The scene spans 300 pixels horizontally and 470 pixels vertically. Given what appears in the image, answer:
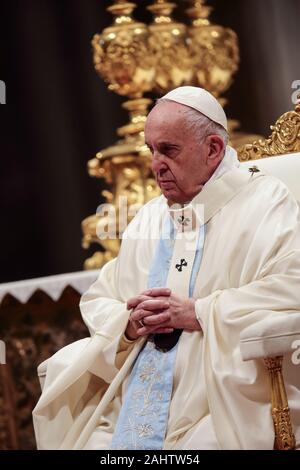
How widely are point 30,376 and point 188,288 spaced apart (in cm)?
308

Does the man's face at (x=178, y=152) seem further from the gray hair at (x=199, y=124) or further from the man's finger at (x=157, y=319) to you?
the man's finger at (x=157, y=319)

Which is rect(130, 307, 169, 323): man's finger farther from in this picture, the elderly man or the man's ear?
the man's ear

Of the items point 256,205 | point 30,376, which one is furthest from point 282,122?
point 30,376

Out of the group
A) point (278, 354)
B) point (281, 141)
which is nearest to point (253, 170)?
point (281, 141)

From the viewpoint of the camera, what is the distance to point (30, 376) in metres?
7.30

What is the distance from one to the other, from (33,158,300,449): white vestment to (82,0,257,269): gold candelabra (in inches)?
120

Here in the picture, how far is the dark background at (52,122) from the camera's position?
993 centimetres

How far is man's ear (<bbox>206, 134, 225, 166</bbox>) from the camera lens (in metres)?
4.46

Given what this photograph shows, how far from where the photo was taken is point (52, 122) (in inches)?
398

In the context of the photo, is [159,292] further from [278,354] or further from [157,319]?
[278,354]

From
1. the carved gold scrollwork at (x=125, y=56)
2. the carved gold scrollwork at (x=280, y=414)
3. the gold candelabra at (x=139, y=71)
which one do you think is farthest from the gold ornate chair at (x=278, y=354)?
the carved gold scrollwork at (x=125, y=56)

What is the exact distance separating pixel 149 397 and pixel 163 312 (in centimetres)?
32

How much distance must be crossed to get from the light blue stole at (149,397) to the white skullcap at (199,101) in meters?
0.43
